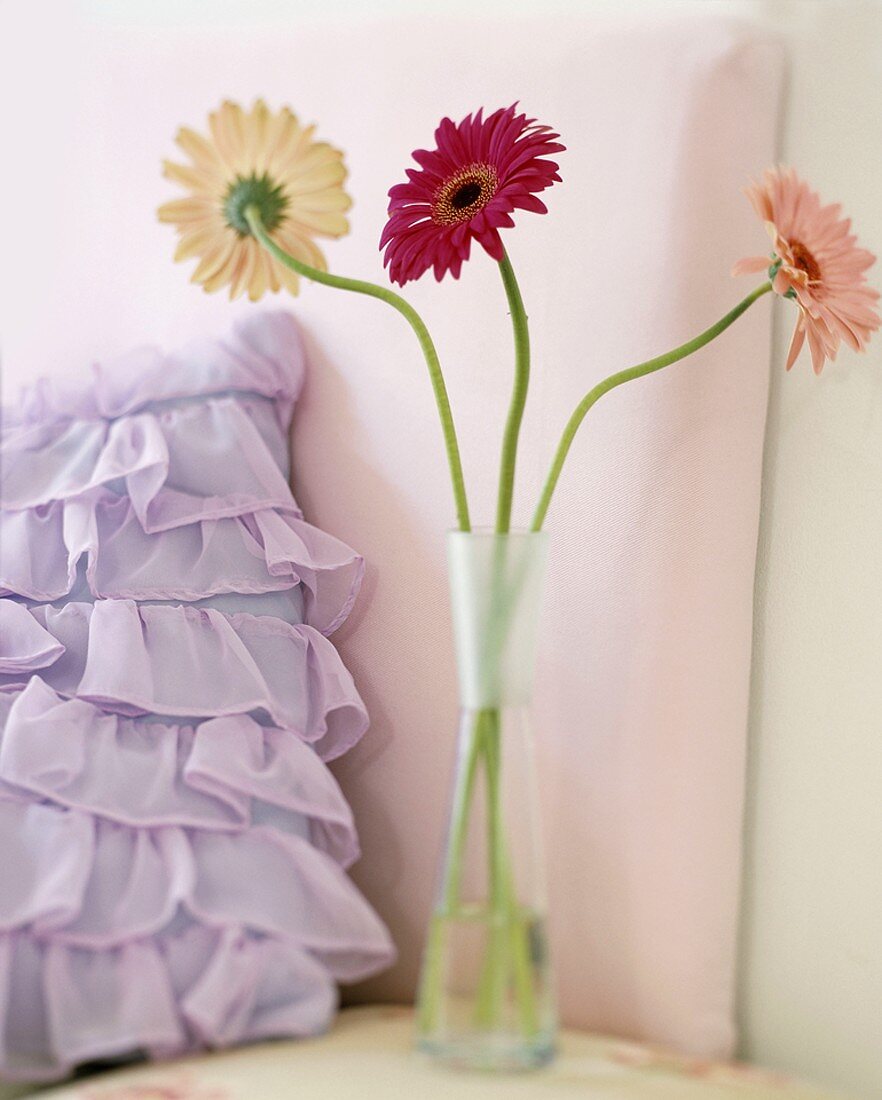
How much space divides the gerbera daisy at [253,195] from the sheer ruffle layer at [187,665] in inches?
9.4

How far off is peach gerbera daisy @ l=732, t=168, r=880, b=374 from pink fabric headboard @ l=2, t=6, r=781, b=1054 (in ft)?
0.34

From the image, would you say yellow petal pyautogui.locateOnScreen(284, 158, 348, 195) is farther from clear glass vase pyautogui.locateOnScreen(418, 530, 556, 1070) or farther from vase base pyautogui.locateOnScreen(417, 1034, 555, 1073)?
vase base pyautogui.locateOnScreen(417, 1034, 555, 1073)

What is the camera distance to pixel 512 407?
75 centimetres

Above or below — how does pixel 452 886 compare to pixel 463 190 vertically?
below

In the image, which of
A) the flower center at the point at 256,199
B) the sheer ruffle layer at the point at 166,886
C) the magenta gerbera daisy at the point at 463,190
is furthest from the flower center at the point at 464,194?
the sheer ruffle layer at the point at 166,886

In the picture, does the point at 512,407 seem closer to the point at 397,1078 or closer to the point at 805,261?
the point at 805,261

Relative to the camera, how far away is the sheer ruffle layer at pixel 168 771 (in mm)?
766

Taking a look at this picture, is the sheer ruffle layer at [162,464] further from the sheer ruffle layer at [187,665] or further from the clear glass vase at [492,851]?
the clear glass vase at [492,851]

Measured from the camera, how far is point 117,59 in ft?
3.68

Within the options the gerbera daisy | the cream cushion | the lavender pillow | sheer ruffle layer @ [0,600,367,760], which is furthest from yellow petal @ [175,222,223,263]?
the cream cushion

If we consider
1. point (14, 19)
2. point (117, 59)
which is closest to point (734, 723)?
point (117, 59)

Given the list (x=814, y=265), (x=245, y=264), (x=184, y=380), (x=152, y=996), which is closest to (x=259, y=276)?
(x=245, y=264)

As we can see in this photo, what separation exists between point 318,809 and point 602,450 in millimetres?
324

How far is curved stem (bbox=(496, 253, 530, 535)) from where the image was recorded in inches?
28.9
